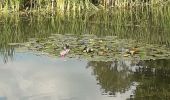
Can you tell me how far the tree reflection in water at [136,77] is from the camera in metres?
A: 10.2

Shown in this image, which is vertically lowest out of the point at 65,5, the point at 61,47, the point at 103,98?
the point at 103,98

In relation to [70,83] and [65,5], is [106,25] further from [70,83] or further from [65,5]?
[70,83]

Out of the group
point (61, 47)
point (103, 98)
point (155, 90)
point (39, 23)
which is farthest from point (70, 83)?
point (39, 23)

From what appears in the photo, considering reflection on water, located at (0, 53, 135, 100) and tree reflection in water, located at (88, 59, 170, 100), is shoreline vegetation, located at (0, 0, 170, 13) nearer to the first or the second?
reflection on water, located at (0, 53, 135, 100)

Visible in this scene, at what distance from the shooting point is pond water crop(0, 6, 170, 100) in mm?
10258

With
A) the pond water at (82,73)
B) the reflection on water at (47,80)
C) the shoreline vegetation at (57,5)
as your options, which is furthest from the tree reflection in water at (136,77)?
the shoreline vegetation at (57,5)

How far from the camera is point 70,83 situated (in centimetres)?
1123

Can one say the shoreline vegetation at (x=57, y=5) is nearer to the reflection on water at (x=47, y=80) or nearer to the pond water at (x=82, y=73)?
the pond water at (x=82, y=73)

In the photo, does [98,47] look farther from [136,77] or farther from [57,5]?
[57,5]

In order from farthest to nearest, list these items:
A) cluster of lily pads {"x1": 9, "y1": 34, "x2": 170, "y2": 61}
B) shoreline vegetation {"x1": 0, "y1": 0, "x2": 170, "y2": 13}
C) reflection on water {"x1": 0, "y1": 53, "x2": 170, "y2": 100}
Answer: shoreline vegetation {"x1": 0, "y1": 0, "x2": 170, "y2": 13}, cluster of lily pads {"x1": 9, "y1": 34, "x2": 170, "y2": 61}, reflection on water {"x1": 0, "y1": 53, "x2": 170, "y2": 100}

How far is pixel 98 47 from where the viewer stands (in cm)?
1439

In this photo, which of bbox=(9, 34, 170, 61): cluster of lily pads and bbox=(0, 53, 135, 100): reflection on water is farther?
bbox=(9, 34, 170, 61): cluster of lily pads

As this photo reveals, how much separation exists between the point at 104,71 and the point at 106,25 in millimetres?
7910

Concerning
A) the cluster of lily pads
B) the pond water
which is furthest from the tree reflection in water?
the cluster of lily pads
